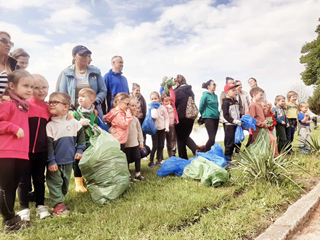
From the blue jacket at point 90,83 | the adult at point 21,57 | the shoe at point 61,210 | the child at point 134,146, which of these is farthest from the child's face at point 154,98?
the shoe at point 61,210

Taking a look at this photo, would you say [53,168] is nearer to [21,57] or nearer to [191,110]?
[21,57]

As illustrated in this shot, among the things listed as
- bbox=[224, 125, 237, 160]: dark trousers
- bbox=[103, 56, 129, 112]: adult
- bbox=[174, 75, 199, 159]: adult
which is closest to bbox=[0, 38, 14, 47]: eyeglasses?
bbox=[103, 56, 129, 112]: adult

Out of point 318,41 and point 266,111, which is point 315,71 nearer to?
point 318,41

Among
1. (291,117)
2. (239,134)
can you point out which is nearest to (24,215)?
(239,134)

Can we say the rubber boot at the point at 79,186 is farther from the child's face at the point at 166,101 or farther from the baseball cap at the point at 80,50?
the child's face at the point at 166,101

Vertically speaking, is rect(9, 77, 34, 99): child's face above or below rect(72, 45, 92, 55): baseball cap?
below

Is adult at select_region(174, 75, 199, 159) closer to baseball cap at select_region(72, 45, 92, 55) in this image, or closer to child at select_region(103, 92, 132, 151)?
child at select_region(103, 92, 132, 151)

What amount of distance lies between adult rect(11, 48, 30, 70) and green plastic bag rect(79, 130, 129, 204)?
1.68m

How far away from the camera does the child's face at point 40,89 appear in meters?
2.90

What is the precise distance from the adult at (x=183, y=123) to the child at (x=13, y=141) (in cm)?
384

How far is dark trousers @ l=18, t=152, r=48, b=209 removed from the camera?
9.04 feet

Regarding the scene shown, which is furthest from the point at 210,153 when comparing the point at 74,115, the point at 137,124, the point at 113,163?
the point at 74,115

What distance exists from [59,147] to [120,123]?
1.19 m

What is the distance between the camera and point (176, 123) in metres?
6.06
